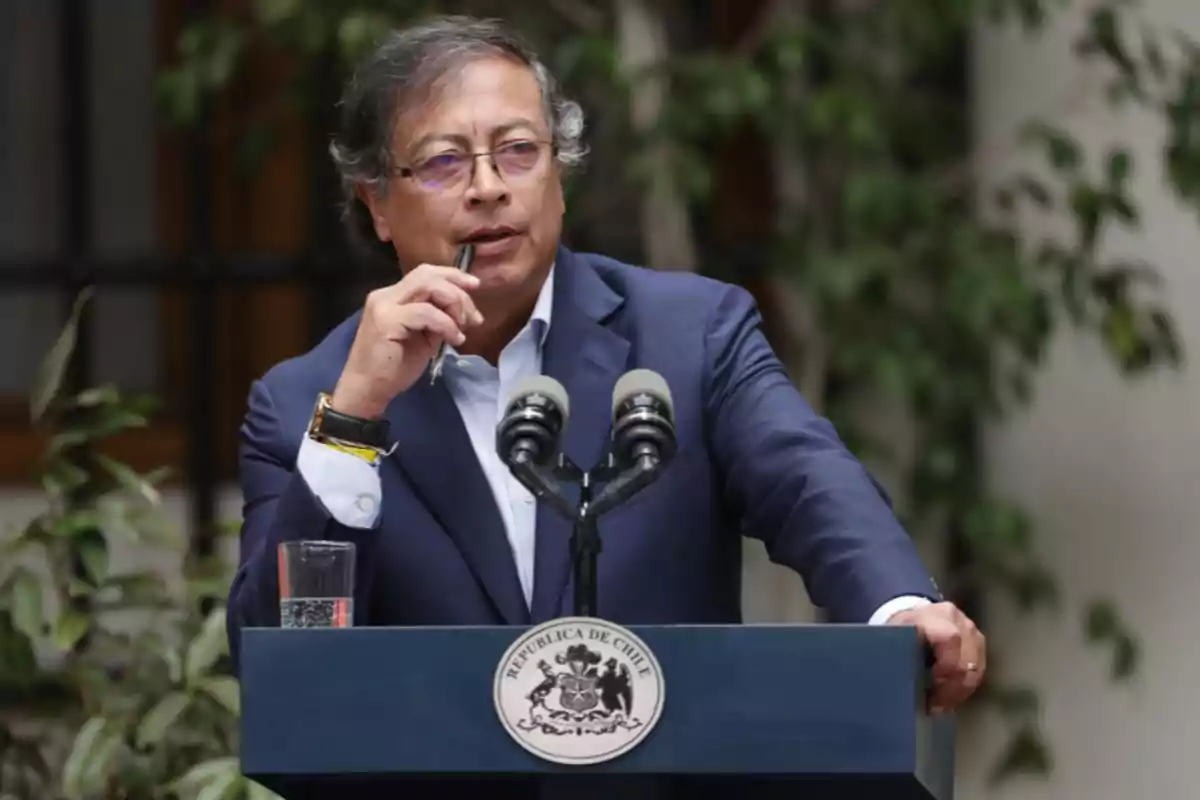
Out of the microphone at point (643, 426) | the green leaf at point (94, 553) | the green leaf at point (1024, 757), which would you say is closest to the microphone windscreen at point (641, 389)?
the microphone at point (643, 426)

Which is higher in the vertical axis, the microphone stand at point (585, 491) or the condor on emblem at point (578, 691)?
the microphone stand at point (585, 491)

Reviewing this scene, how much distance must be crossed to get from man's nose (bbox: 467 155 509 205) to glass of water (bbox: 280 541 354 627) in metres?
0.50

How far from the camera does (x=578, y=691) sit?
216cm

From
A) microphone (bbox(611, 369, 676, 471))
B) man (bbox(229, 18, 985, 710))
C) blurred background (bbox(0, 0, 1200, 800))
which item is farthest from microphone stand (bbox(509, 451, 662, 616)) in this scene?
blurred background (bbox(0, 0, 1200, 800))

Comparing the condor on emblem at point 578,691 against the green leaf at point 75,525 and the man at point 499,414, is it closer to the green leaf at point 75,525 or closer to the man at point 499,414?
the man at point 499,414

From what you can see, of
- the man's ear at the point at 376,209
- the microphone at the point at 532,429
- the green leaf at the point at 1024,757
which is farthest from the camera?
the green leaf at the point at 1024,757

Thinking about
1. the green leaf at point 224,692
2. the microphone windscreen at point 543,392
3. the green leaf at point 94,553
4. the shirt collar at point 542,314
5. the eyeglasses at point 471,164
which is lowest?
the green leaf at point 224,692

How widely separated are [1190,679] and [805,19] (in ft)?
5.21

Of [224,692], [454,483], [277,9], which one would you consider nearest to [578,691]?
[454,483]

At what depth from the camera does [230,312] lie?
556 cm

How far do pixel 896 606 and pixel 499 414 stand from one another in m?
0.58

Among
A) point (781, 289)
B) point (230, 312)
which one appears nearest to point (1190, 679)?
point (781, 289)

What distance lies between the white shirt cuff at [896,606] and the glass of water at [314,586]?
511 millimetres

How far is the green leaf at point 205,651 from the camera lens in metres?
3.75
